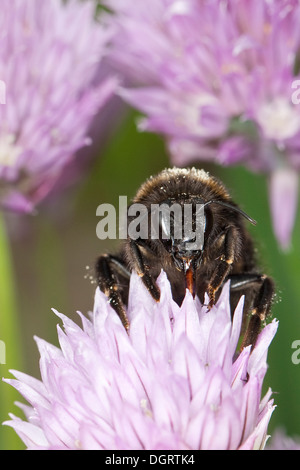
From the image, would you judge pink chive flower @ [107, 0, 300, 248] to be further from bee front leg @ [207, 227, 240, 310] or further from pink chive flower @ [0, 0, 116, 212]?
bee front leg @ [207, 227, 240, 310]

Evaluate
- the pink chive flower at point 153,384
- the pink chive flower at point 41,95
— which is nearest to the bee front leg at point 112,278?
the pink chive flower at point 153,384

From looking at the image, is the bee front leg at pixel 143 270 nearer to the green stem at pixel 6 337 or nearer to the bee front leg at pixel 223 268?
the bee front leg at pixel 223 268

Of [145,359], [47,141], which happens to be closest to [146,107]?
[47,141]

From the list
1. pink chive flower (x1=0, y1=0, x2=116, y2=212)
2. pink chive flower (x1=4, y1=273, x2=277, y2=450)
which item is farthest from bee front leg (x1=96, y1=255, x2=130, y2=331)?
pink chive flower (x1=0, y1=0, x2=116, y2=212)

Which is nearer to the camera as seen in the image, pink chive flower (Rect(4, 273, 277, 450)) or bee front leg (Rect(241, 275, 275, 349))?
pink chive flower (Rect(4, 273, 277, 450))

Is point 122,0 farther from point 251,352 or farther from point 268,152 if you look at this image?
point 251,352

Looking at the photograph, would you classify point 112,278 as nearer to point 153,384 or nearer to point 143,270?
point 143,270

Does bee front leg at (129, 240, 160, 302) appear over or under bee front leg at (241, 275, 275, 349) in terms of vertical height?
over
